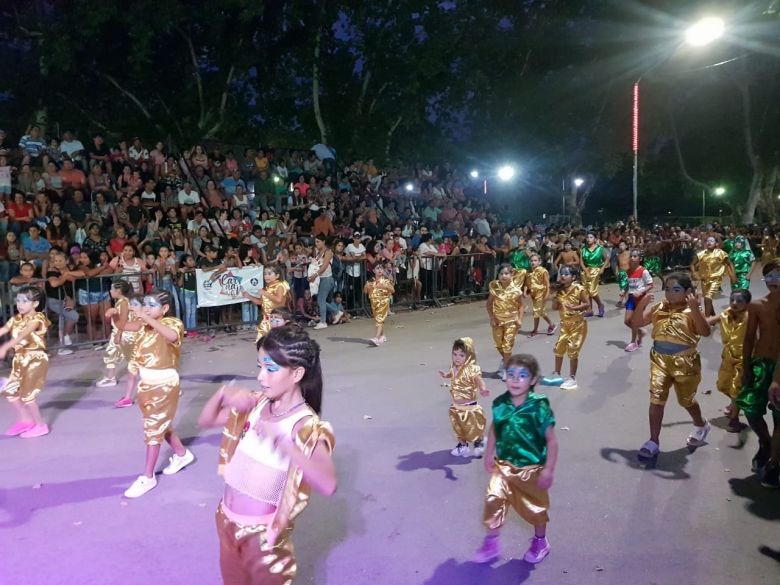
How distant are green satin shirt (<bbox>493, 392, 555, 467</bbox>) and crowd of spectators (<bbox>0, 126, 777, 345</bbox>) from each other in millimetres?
8151

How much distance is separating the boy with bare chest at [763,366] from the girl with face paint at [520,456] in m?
2.14

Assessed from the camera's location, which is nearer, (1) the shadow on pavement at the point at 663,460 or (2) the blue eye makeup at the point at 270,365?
(2) the blue eye makeup at the point at 270,365

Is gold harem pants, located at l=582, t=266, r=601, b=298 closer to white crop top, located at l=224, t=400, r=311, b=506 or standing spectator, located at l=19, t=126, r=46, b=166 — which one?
white crop top, located at l=224, t=400, r=311, b=506

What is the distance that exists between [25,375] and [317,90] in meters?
19.0

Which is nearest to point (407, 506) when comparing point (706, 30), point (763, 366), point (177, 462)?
point (177, 462)

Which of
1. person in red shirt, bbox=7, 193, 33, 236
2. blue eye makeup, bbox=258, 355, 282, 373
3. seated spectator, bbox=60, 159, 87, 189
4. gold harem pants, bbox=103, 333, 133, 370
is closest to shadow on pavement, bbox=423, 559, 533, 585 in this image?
blue eye makeup, bbox=258, 355, 282, 373

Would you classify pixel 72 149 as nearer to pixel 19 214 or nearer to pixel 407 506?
pixel 19 214

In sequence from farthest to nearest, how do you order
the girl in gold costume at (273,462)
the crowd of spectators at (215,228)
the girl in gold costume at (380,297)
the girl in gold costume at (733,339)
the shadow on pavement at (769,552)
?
the crowd of spectators at (215,228)
the girl in gold costume at (380,297)
the girl in gold costume at (733,339)
the shadow on pavement at (769,552)
the girl in gold costume at (273,462)

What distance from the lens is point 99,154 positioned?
14383 mm

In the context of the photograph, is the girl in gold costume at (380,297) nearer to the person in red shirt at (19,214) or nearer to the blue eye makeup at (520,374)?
the person in red shirt at (19,214)

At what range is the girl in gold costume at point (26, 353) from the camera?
5.91 meters

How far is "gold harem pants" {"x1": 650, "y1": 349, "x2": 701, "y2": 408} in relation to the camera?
17.4ft

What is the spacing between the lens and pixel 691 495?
484cm

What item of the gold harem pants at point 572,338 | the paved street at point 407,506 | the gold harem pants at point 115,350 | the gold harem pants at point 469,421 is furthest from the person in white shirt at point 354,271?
the gold harem pants at point 469,421
